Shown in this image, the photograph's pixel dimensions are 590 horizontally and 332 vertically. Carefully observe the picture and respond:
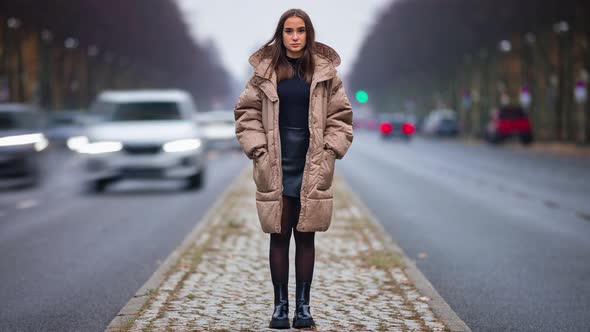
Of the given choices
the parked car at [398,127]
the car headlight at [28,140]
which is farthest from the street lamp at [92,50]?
the car headlight at [28,140]

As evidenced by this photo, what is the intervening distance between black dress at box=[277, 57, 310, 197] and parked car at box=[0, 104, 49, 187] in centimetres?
1694

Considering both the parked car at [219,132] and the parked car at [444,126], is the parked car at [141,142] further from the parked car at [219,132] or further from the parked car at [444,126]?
the parked car at [444,126]

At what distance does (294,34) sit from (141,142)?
14.5 meters

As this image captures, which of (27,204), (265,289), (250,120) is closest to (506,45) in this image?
(27,204)

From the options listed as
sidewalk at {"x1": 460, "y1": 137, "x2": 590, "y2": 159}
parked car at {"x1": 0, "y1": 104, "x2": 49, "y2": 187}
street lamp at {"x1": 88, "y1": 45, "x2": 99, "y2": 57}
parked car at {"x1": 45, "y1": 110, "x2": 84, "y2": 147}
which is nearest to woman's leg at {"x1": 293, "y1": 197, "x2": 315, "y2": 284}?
parked car at {"x1": 0, "y1": 104, "x2": 49, "y2": 187}

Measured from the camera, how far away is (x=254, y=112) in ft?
21.5

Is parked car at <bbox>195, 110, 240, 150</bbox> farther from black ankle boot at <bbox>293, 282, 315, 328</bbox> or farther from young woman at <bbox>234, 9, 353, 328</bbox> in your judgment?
young woman at <bbox>234, 9, 353, 328</bbox>

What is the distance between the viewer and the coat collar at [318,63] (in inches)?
255

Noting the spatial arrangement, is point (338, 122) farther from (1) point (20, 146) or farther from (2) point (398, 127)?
(2) point (398, 127)

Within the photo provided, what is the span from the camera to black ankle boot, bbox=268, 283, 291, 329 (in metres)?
6.72

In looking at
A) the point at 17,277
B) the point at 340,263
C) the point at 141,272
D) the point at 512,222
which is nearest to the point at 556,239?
the point at 512,222

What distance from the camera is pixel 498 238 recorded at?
1299 cm

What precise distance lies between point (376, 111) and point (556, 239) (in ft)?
440

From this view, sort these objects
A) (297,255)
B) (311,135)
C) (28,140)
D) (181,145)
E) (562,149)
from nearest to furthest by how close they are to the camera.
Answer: (311,135) < (297,255) < (181,145) < (28,140) < (562,149)
